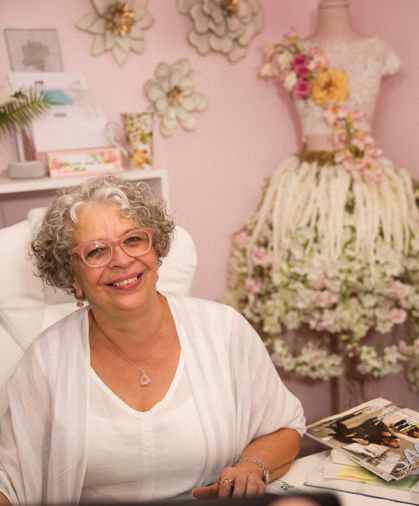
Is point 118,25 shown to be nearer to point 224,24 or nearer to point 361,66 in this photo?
point 224,24

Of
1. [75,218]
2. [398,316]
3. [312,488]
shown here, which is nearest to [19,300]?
[75,218]

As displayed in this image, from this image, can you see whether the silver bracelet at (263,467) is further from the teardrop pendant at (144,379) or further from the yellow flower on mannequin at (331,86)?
the yellow flower on mannequin at (331,86)

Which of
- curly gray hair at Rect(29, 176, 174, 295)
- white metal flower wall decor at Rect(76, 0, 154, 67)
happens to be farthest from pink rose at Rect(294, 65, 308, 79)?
curly gray hair at Rect(29, 176, 174, 295)

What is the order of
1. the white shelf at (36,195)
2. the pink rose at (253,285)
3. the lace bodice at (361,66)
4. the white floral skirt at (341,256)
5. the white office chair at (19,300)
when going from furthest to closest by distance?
1. the pink rose at (253,285)
2. the lace bodice at (361,66)
3. the white floral skirt at (341,256)
4. the white shelf at (36,195)
5. the white office chair at (19,300)

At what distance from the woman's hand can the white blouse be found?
10 centimetres

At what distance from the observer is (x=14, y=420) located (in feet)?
4.68

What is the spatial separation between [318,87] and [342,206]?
1.54ft

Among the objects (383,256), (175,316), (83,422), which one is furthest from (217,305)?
(383,256)

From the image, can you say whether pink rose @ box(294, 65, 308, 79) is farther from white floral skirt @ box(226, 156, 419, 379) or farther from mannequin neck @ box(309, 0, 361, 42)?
white floral skirt @ box(226, 156, 419, 379)

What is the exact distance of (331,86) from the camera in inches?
98.8

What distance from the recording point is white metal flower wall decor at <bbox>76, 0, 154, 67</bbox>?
2.42 metres

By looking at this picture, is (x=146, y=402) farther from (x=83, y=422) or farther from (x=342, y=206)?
(x=342, y=206)

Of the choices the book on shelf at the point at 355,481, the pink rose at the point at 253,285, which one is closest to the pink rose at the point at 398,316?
the pink rose at the point at 253,285

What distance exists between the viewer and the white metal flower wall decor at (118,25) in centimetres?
242
